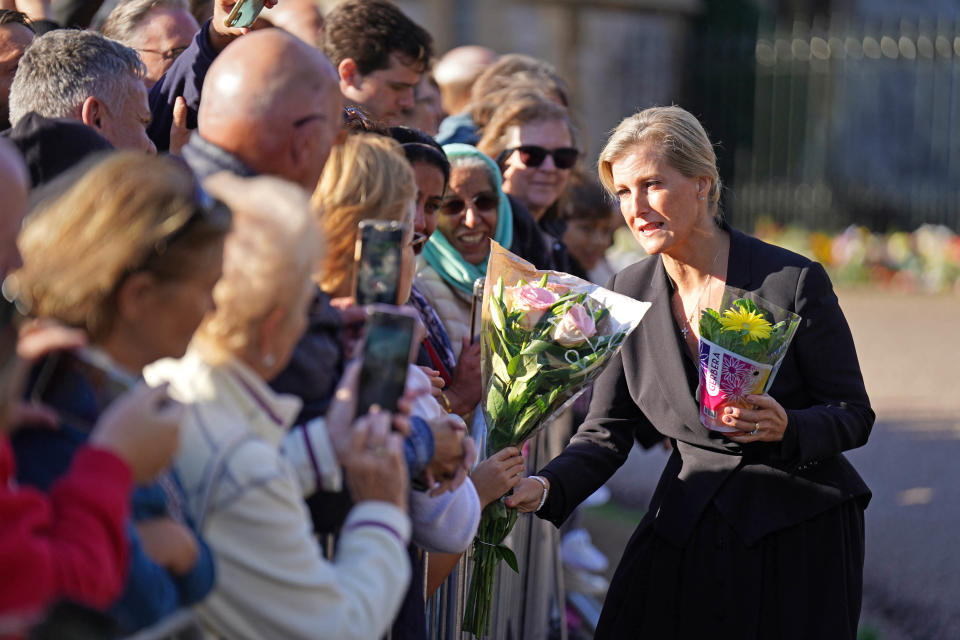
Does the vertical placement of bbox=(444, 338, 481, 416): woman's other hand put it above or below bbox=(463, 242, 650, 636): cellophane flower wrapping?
below

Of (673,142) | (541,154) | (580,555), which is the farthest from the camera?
(580,555)

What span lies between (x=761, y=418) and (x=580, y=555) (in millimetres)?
2789

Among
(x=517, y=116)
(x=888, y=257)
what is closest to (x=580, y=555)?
(x=517, y=116)

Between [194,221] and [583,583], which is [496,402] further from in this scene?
[583,583]

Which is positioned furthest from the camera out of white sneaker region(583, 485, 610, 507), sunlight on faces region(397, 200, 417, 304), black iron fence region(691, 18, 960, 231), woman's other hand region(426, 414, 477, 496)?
black iron fence region(691, 18, 960, 231)

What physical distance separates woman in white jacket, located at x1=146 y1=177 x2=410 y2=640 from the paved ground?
3.75 m

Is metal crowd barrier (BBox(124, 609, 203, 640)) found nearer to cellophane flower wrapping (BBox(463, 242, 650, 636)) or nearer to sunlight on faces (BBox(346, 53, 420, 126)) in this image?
cellophane flower wrapping (BBox(463, 242, 650, 636))

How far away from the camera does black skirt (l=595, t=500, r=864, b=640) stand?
3197 mm

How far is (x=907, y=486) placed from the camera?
7156 mm

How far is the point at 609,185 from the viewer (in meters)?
3.57

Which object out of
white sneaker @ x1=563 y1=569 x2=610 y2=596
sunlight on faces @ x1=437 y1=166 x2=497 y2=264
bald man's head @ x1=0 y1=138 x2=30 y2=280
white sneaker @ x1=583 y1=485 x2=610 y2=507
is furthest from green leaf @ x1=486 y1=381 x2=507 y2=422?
white sneaker @ x1=583 y1=485 x2=610 y2=507

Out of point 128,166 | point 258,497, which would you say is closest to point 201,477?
point 258,497

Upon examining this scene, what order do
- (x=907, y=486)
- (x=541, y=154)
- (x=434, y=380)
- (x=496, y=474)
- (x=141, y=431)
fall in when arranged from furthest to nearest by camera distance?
(x=907, y=486) < (x=541, y=154) < (x=496, y=474) < (x=434, y=380) < (x=141, y=431)

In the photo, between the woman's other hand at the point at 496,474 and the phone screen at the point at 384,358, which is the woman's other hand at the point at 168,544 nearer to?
the phone screen at the point at 384,358
